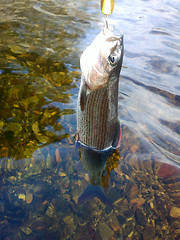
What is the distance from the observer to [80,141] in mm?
3096

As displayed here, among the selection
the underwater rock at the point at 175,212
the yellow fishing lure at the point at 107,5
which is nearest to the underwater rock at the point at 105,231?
the underwater rock at the point at 175,212

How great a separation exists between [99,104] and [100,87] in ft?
0.72

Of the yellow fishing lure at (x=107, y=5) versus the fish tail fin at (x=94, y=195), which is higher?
the yellow fishing lure at (x=107, y=5)

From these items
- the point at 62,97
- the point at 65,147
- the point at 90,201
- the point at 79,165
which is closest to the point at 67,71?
Answer: the point at 62,97

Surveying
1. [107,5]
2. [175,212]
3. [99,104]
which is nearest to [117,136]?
[99,104]

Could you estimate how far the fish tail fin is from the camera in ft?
8.53

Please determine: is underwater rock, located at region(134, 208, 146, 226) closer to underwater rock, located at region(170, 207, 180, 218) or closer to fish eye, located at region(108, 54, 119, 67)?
underwater rock, located at region(170, 207, 180, 218)

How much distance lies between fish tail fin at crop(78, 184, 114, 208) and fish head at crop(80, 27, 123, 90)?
1291 mm

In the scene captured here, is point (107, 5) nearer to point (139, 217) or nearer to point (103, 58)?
point (103, 58)

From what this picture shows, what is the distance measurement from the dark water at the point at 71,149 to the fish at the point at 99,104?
116 millimetres

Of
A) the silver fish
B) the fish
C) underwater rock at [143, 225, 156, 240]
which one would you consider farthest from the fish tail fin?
the silver fish

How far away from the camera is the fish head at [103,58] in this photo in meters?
2.56

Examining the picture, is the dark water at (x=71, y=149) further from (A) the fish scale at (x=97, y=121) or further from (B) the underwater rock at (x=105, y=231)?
(A) the fish scale at (x=97, y=121)

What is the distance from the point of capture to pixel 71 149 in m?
3.14
